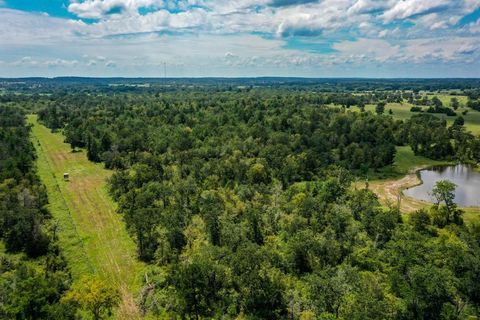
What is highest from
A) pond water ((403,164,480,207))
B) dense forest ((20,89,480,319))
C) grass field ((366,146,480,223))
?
dense forest ((20,89,480,319))

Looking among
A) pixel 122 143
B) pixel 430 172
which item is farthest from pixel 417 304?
pixel 122 143

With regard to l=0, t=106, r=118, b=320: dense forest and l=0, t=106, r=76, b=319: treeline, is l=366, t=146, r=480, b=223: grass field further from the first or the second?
→ l=0, t=106, r=76, b=319: treeline

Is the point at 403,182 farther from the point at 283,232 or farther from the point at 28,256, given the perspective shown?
the point at 28,256

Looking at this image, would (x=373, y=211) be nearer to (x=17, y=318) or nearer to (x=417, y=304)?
(x=417, y=304)

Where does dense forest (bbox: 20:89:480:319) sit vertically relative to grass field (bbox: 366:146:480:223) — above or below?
above

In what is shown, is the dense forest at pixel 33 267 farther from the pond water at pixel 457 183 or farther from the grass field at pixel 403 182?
the pond water at pixel 457 183

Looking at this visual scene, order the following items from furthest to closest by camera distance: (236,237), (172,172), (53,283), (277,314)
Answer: (172,172), (236,237), (53,283), (277,314)

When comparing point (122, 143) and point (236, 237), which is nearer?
point (236, 237)

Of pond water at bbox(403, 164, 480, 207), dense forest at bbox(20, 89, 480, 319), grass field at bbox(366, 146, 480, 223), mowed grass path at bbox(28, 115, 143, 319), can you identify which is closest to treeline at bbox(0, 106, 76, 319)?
mowed grass path at bbox(28, 115, 143, 319)
